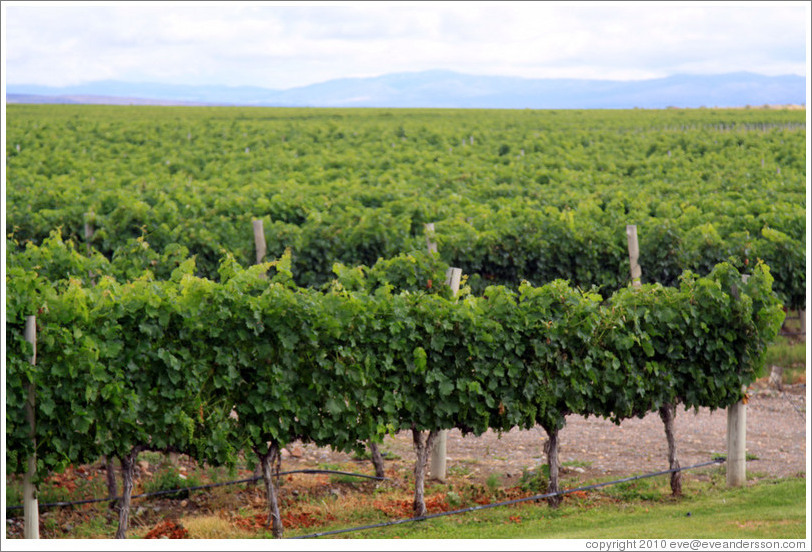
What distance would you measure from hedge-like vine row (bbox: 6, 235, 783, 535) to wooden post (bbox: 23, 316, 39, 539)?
60mm

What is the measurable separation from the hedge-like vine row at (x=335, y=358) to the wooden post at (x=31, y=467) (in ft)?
0.20

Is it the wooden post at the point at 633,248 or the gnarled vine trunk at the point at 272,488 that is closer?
the gnarled vine trunk at the point at 272,488

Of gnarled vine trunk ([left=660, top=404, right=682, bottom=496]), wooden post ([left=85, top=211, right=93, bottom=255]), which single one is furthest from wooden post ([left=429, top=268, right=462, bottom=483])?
wooden post ([left=85, top=211, right=93, bottom=255])

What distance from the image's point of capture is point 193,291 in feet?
25.1

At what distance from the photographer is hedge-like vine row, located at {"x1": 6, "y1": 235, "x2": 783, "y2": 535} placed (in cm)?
722

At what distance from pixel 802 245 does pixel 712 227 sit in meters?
1.71

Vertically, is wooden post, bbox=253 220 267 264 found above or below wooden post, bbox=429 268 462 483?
above

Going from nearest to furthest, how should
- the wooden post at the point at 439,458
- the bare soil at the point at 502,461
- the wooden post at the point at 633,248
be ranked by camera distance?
the bare soil at the point at 502,461
the wooden post at the point at 439,458
the wooden post at the point at 633,248

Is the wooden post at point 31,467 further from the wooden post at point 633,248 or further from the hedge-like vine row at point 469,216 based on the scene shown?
the wooden post at point 633,248

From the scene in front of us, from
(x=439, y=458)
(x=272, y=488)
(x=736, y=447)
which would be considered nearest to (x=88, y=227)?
(x=439, y=458)

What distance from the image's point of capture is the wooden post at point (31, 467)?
7.05 metres

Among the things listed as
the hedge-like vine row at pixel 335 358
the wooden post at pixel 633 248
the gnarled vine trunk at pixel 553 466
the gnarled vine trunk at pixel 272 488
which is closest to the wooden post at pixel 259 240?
the hedge-like vine row at pixel 335 358

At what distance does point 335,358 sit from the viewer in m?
7.98

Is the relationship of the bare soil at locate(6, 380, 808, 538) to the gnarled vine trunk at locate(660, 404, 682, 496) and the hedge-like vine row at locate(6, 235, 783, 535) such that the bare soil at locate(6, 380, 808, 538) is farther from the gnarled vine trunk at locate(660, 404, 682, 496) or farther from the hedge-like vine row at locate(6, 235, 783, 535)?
the hedge-like vine row at locate(6, 235, 783, 535)
